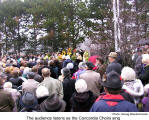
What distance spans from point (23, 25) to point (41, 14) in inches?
116

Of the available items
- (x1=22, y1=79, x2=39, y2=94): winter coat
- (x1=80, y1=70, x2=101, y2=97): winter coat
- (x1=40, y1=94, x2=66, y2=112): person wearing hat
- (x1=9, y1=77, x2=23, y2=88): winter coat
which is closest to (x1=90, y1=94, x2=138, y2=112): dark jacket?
(x1=40, y1=94, x2=66, y2=112): person wearing hat

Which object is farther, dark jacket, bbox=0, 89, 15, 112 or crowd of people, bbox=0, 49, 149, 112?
dark jacket, bbox=0, 89, 15, 112

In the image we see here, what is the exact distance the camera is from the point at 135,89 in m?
3.74

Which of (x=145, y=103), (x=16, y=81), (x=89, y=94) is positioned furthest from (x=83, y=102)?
(x=16, y=81)

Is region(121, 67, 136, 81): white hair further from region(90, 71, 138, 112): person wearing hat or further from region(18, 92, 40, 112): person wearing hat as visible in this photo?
region(18, 92, 40, 112): person wearing hat

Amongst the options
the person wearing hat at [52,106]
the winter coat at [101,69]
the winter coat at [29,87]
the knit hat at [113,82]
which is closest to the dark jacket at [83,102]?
the person wearing hat at [52,106]

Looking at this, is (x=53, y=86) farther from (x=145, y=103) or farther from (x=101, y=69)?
(x=145, y=103)

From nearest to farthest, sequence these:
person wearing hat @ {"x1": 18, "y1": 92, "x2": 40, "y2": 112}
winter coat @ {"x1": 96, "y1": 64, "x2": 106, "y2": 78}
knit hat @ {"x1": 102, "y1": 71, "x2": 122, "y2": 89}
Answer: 1. knit hat @ {"x1": 102, "y1": 71, "x2": 122, "y2": 89}
2. person wearing hat @ {"x1": 18, "y1": 92, "x2": 40, "y2": 112}
3. winter coat @ {"x1": 96, "y1": 64, "x2": 106, "y2": 78}

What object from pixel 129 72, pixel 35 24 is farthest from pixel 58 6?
pixel 129 72

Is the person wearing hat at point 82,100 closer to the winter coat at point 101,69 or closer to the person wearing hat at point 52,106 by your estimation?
the person wearing hat at point 52,106

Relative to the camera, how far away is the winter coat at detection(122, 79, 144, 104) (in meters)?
3.69

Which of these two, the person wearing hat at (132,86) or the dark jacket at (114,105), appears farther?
the person wearing hat at (132,86)

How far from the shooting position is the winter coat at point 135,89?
145 inches

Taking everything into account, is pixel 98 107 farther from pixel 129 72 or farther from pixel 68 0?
pixel 68 0
